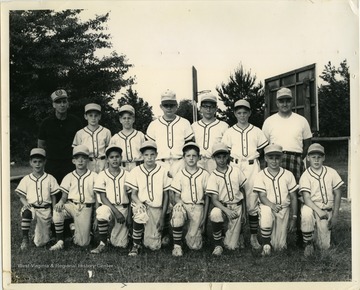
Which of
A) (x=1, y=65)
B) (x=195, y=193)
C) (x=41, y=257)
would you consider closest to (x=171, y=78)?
(x=195, y=193)

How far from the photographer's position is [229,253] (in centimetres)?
321

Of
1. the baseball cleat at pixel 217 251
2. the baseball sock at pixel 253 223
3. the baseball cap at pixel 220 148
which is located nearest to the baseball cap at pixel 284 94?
the baseball cap at pixel 220 148

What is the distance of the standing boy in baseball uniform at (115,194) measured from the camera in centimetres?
329

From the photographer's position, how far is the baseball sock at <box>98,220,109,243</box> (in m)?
3.24

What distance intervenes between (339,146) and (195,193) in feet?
3.11

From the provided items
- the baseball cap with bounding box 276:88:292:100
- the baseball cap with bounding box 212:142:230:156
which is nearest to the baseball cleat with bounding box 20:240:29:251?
the baseball cap with bounding box 212:142:230:156

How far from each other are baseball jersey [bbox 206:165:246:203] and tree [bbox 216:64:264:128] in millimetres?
349

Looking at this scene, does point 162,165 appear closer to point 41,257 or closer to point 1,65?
point 41,257

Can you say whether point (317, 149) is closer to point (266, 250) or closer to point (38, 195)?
point (266, 250)

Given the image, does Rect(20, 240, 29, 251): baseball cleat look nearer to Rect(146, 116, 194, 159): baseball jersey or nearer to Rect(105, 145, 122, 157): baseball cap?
Rect(105, 145, 122, 157): baseball cap

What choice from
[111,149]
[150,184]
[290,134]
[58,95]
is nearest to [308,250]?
[290,134]

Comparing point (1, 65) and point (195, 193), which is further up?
point (1, 65)

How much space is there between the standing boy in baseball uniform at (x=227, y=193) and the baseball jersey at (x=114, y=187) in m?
0.54
